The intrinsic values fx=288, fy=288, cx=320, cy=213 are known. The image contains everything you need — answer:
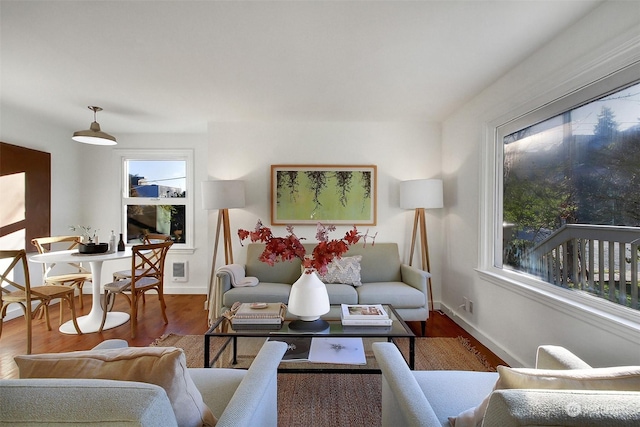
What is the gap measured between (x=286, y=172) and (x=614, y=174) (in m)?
2.91

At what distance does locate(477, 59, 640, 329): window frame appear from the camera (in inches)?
62.2

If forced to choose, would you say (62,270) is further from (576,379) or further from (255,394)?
(576,379)

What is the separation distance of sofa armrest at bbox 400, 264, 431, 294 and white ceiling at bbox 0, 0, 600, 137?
1776 millimetres

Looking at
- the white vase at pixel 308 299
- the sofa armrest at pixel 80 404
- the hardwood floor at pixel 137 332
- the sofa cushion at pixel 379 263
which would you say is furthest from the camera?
the sofa cushion at pixel 379 263

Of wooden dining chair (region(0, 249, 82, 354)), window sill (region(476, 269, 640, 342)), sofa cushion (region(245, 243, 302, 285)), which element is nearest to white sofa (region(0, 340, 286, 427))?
window sill (region(476, 269, 640, 342))

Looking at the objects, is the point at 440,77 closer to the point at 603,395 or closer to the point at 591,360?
the point at 591,360

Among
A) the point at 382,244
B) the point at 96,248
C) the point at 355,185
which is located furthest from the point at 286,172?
the point at 96,248

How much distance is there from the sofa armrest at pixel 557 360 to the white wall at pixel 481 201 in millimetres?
584

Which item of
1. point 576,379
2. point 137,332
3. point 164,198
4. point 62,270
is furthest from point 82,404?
point 62,270

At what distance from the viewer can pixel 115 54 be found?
212 centimetres

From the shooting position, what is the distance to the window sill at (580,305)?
147 cm

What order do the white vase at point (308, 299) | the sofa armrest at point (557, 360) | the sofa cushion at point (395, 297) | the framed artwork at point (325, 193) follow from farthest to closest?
the framed artwork at point (325, 193), the sofa cushion at point (395, 297), the white vase at point (308, 299), the sofa armrest at point (557, 360)

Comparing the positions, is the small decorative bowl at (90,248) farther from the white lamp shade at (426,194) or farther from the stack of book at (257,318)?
the white lamp shade at (426,194)

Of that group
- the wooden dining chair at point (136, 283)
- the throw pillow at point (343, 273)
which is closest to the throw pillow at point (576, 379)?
the throw pillow at point (343, 273)
